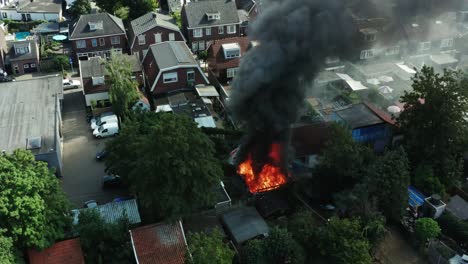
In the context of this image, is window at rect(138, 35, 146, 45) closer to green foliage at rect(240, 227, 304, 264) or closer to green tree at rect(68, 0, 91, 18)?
green tree at rect(68, 0, 91, 18)

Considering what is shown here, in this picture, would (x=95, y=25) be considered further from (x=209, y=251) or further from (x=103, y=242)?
(x=209, y=251)

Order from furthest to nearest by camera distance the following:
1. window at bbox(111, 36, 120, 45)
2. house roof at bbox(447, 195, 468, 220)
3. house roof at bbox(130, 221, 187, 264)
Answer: window at bbox(111, 36, 120, 45) → house roof at bbox(447, 195, 468, 220) → house roof at bbox(130, 221, 187, 264)

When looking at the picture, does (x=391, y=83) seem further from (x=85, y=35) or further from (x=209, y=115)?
(x=85, y=35)

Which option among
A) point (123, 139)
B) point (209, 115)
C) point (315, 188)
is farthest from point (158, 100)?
point (315, 188)

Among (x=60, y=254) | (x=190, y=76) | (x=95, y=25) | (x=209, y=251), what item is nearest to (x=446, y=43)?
(x=190, y=76)

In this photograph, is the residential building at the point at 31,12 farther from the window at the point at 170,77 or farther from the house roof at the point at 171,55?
the window at the point at 170,77

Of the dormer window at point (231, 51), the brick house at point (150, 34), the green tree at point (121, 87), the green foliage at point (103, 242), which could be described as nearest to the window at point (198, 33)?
the brick house at point (150, 34)

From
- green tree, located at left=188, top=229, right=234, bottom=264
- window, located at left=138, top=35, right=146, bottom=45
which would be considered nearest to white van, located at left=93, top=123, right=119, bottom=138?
window, located at left=138, top=35, right=146, bottom=45
